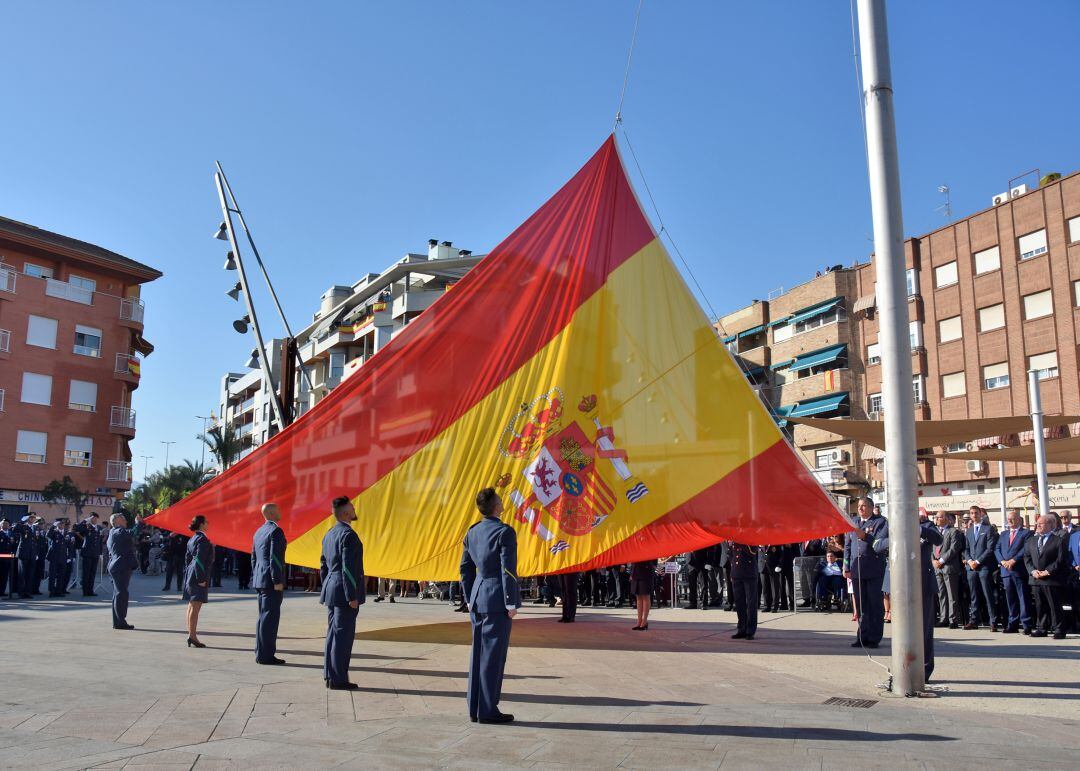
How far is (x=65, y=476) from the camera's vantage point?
44.6m

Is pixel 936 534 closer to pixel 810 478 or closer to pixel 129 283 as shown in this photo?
pixel 810 478

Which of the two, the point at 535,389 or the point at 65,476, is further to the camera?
the point at 65,476

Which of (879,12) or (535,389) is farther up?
(879,12)

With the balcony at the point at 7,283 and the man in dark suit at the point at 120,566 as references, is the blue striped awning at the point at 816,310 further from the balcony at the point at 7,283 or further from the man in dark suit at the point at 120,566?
the balcony at the point at 7,283

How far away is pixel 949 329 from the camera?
42.4m

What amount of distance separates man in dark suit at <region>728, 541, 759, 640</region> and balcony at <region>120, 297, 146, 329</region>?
46.7m

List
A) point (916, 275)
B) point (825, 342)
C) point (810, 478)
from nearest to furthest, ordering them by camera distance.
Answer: point (810, 478) < point (916, 275) < point (825, 342)

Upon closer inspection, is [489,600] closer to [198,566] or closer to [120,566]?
[198,566]

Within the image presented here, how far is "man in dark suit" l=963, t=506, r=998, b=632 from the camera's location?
45.5 ft

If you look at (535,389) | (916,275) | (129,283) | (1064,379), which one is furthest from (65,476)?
(1064,379)

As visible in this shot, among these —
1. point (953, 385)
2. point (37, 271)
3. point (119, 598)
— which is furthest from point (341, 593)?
point (37, 271)

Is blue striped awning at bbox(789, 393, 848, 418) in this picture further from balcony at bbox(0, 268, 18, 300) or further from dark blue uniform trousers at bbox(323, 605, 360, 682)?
balcony at bbox(0, 268, 18, 300)

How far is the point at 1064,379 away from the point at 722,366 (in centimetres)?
3238

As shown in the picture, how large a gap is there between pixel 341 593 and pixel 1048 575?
10505 mm
